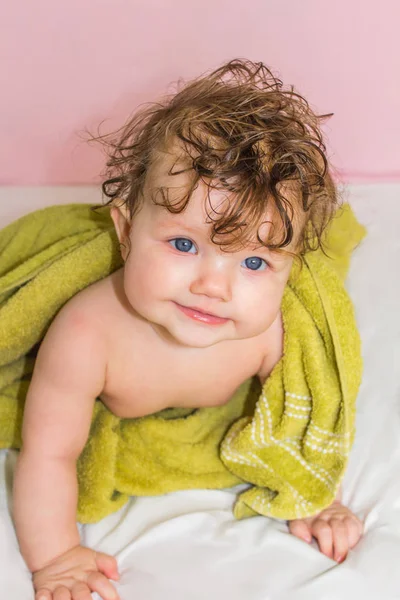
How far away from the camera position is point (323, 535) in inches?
46.4

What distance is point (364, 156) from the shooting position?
1776 millimetres

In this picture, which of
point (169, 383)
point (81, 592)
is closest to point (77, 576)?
point (81, 592)

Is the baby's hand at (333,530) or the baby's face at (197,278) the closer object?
the baby's face at (197,278)

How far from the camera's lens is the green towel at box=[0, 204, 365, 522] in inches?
47.4

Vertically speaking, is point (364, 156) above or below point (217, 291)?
above

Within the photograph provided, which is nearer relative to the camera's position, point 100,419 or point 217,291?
point 217,291

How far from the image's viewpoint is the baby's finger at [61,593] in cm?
106

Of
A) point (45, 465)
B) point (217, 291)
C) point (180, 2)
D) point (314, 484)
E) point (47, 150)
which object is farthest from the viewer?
point (47, 150)

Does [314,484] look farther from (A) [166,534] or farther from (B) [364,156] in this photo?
(B) [364,156]

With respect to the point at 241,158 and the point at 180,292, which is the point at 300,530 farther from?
the point at 241,158

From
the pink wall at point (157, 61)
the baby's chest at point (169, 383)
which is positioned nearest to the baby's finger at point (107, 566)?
the baby's chest at point (169, 383)

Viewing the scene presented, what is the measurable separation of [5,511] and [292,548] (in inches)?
14.8

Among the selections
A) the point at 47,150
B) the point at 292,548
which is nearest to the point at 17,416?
the point at 292,548

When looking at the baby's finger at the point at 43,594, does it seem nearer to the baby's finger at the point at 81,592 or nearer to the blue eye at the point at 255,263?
the baby's finger at the point at 81,592
